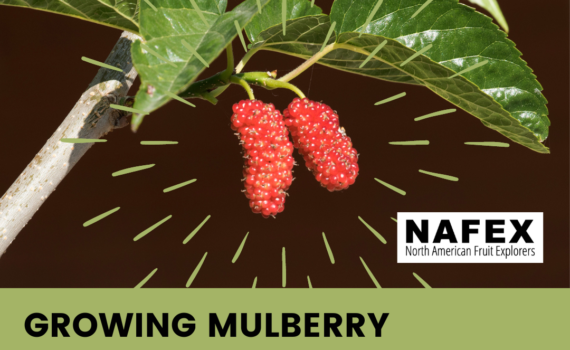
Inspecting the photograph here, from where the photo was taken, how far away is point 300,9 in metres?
0.37

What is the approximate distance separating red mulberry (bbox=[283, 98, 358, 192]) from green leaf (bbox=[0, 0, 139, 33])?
0.48ft

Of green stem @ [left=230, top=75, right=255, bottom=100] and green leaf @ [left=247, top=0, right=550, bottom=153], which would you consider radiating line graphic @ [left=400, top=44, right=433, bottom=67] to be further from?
green stem @ [left=230, top=75, right=255, bottom=100]

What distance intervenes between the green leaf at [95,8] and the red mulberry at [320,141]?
0.48ft

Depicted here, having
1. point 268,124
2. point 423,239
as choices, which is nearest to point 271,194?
point 268,124

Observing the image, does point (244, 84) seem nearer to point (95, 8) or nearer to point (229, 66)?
point (229, 66)

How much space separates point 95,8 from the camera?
349 millimetres

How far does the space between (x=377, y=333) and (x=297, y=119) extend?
28cm

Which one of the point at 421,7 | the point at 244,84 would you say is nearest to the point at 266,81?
the point at 244,84

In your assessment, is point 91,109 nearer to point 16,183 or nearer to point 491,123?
point 16,183

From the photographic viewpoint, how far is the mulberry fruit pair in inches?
12.6

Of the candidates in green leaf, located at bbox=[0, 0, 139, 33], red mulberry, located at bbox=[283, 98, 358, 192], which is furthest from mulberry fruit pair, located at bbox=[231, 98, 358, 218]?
green leaf, located at bbox=[0, 0, 139, 33]

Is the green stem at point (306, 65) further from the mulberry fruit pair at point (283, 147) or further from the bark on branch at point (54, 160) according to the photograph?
the bark on branch at point (54, 160)

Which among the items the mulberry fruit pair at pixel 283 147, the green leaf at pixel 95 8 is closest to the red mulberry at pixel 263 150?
the mulberry fruit pair at pixel 283 147

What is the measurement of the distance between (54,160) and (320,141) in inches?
8.4
